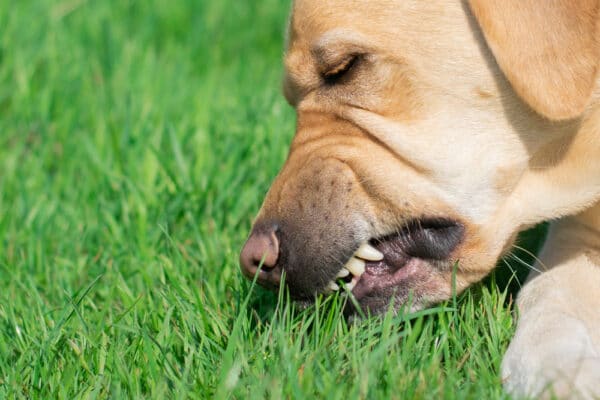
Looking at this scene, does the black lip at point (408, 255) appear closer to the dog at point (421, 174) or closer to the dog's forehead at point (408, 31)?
the dog at point (421, 174)

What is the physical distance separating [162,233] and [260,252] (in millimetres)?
915

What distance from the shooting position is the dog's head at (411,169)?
2.83m

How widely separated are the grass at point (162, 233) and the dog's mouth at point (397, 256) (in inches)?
4.1

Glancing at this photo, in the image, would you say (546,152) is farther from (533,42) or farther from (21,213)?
(21,213)

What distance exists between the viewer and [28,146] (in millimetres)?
4660

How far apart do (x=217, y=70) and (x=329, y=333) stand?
3.16 meters

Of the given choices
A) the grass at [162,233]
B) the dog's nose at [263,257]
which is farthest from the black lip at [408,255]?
the dog's nose at [263,257]

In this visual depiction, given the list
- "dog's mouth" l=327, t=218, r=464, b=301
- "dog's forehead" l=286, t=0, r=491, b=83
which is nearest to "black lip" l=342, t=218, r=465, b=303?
"dog's mouth" l=327, t=218, r=464, b=301

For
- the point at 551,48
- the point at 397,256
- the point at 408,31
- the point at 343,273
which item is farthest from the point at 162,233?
the point at 551,48

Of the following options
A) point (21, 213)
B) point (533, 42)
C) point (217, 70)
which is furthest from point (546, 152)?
point (217, 70)

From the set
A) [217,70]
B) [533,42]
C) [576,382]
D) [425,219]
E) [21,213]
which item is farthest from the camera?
[217,70]

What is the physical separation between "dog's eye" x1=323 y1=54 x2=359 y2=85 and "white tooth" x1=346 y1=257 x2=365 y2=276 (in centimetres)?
54

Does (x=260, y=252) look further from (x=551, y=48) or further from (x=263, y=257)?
(x=551, y=48)

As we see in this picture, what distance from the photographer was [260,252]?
2918 millimetres
